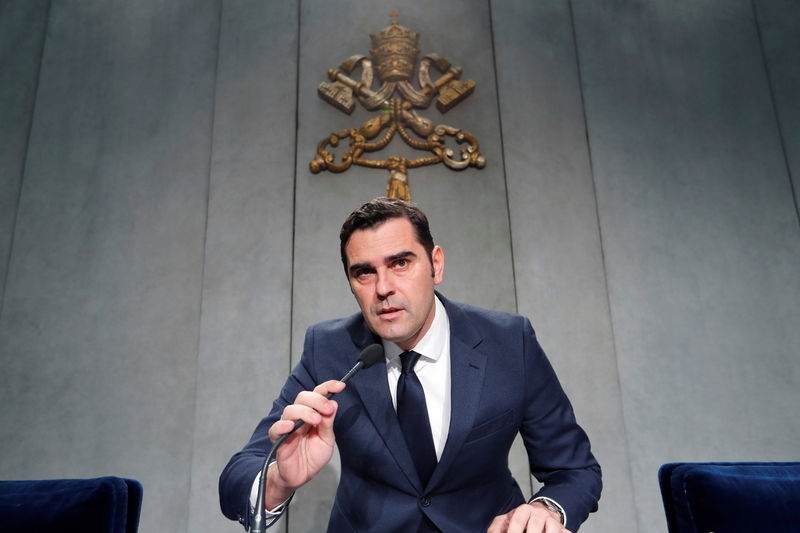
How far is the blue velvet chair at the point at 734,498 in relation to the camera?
103 centimetres

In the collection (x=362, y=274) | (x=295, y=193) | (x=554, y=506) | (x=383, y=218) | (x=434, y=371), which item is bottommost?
(x=554, y=506)

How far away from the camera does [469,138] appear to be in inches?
102

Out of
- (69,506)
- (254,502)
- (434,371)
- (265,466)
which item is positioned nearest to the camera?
(265,466)

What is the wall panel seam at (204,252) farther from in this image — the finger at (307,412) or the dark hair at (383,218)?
the finger at (307,412)

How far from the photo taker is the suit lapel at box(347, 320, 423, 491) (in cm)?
133

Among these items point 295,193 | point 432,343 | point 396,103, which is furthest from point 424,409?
point 396,103

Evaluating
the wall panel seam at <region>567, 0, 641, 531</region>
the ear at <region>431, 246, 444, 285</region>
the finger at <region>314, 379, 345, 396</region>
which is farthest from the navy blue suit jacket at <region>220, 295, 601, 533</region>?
the wall panel seam at <region>567, 0, 641, 531</region>

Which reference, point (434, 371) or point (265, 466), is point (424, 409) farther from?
point (265, 466)

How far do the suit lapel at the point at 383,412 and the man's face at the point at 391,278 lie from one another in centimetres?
12

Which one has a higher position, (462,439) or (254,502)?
(462,439)

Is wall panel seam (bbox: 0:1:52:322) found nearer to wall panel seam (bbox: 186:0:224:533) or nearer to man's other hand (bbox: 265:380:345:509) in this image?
wall panel seam (bbox: 186:0:224:533)

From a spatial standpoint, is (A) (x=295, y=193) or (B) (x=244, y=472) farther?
(A) (x=295, y=193)

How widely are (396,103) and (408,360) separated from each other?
A: 157 cm

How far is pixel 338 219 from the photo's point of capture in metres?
2.48
